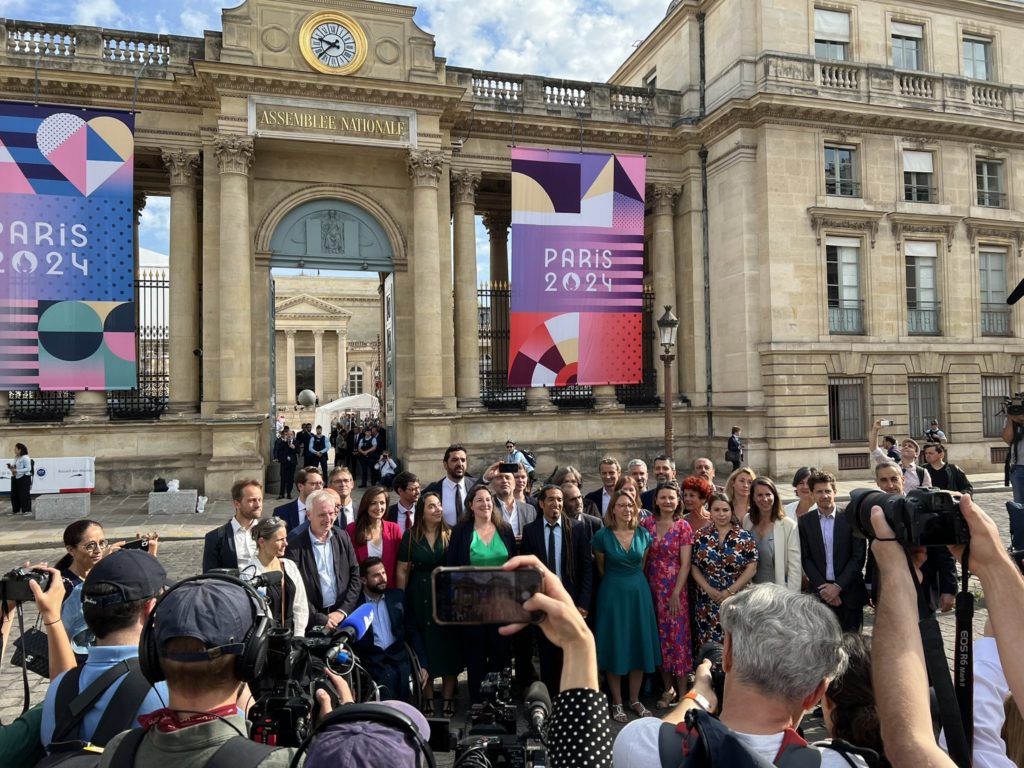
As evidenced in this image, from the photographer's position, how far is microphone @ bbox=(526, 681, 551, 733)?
1955 millimetres

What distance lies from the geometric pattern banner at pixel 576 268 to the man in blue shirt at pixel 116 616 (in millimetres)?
16815

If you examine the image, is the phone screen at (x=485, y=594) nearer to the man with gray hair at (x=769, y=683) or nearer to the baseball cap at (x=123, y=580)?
the man with gray hair at (x=769, y=683)

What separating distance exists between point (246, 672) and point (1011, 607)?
2.04 meters

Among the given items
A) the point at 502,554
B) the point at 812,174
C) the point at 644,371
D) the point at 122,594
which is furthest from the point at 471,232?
the point at 122,594

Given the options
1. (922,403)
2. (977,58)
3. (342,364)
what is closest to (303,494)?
(922,403)

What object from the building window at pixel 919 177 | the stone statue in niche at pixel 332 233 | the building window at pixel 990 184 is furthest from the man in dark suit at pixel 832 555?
the building window at pixel 990 184

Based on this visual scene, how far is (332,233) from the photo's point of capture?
19641mm

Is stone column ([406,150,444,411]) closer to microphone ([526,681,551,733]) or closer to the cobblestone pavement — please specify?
the cobblestone pavement

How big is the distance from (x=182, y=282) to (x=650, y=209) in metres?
13.9

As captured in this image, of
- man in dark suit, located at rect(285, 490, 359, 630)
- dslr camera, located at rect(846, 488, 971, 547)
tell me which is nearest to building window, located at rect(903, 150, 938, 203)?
man in dark suit, located at rect(285, 490, 359, 630)

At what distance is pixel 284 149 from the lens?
18.8 m

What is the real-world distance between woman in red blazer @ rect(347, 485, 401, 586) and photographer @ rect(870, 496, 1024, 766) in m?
4.05

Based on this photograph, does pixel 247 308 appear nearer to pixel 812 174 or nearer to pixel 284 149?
pixel 284 149

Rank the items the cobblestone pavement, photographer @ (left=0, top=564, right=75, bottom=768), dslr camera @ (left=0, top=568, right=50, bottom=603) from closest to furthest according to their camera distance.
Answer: photographer @ (left=0, top=564, right=75, bottom=768), dslr camera @ (left=0, top=568, right=50, bottom=603), the cobblestone pavement
